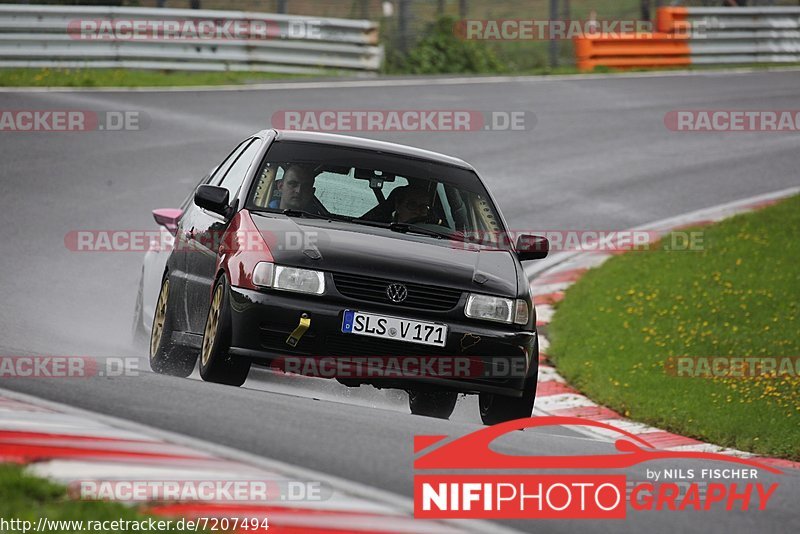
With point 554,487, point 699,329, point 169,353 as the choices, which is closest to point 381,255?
point 169,353

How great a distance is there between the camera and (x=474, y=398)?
995 centimetres

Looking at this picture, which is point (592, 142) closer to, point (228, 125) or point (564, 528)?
point (228, 125)

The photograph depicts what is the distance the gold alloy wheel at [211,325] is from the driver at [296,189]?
722 millimetres

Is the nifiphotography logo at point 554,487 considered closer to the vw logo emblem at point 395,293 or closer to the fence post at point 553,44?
the vw logo emblem at point 395,293

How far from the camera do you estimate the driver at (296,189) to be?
25.8 ft

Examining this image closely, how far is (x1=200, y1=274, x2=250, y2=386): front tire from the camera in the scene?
277 inches

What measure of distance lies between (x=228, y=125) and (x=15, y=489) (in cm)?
1456

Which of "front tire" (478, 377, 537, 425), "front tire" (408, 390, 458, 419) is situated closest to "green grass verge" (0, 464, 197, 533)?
"front tire" (478, 377, 537, 425)

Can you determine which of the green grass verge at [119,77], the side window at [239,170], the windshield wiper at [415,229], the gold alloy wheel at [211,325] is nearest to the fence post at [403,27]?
the green grass verge at [119,77]

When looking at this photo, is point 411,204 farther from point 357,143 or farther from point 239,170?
point 239,170

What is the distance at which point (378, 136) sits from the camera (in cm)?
1902

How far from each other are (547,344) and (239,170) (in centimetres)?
393

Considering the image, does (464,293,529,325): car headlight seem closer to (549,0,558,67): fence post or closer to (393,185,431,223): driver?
(393,185,431,223): driver

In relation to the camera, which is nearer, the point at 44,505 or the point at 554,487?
the point at 44,505
